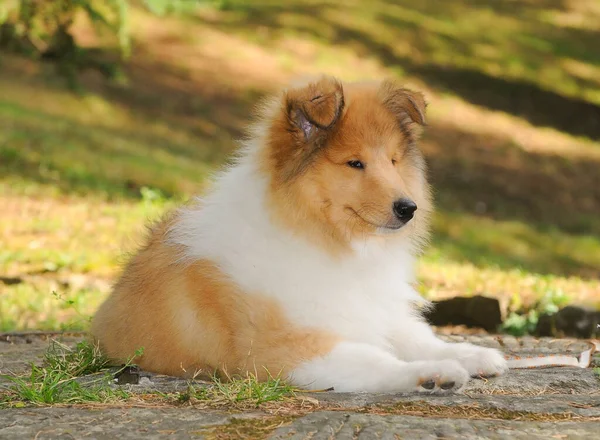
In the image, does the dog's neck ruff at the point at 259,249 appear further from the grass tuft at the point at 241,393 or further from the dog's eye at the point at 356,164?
the grass tuft at the point at 241,393

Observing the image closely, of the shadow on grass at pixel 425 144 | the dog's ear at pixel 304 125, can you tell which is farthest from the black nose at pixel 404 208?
the shadow on grass at pixel 425 144

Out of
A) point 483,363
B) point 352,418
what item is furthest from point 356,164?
point 352,418

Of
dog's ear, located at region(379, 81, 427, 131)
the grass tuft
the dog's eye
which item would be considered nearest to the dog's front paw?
the grass tuft

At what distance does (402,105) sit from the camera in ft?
17.1

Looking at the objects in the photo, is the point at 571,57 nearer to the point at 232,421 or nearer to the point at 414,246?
the point at 414,246

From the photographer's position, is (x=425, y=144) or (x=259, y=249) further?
(x=425, y=144)

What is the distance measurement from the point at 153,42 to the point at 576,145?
447 inches

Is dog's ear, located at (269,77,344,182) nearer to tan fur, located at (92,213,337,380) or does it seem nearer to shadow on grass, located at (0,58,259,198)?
tan fur, located at (92,213,337,380)

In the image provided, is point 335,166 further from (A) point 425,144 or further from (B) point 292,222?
(A) point 425,144

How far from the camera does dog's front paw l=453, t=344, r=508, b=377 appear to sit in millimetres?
Answer: 4902

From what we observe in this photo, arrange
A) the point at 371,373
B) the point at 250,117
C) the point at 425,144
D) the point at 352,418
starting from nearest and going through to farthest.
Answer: the point at 352,418 < the point at 371,373 < the point at 250,117 < the point at 425,144

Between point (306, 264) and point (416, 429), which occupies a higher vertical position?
point (306, 264)

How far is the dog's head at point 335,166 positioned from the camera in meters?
4.81

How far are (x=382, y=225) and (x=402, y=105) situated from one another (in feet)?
2.65
